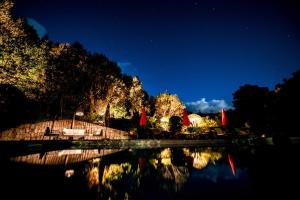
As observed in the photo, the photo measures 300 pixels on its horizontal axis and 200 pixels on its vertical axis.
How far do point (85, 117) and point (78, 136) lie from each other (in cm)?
1027

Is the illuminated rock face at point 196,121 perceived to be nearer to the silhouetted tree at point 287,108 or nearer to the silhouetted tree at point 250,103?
the silhouetted tree at point 250,103

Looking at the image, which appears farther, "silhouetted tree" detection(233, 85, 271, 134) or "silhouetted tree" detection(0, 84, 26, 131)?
"silhouetted tree" detection(233, 85, 271, 134)

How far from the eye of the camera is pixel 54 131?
20188mm

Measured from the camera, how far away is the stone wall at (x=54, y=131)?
677 inches

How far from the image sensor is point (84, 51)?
3384 centimetres

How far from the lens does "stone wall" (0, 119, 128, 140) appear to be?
17.2m

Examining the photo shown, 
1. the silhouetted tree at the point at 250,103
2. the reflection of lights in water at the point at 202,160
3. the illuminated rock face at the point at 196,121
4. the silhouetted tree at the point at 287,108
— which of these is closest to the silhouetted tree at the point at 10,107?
the reflection of lights in water at the point at 202,160

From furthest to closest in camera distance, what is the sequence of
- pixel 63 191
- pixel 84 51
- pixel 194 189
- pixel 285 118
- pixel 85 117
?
pixel 84 51
pixel 85 117
pixel 285 118
pixel 194 189
pixel 63 191

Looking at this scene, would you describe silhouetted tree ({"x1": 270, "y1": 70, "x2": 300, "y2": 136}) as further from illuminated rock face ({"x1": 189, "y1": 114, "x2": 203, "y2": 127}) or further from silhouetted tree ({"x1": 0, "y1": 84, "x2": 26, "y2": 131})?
silhouetted tree ({"x1": 0, "y1": 84, "x2": 26, "y2": 131})

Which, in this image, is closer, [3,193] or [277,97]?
[3,193]

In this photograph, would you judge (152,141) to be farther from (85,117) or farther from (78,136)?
(85,117)

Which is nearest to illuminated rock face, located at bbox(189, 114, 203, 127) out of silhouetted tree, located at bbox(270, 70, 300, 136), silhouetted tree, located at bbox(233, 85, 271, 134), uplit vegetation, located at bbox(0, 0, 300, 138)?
uplit vegetation, located at bbox(0, 0, 300, 138)

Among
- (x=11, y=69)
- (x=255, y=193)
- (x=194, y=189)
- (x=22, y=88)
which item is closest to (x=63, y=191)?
(x=194, y=189)

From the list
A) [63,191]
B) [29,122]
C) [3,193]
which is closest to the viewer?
[3,193]
